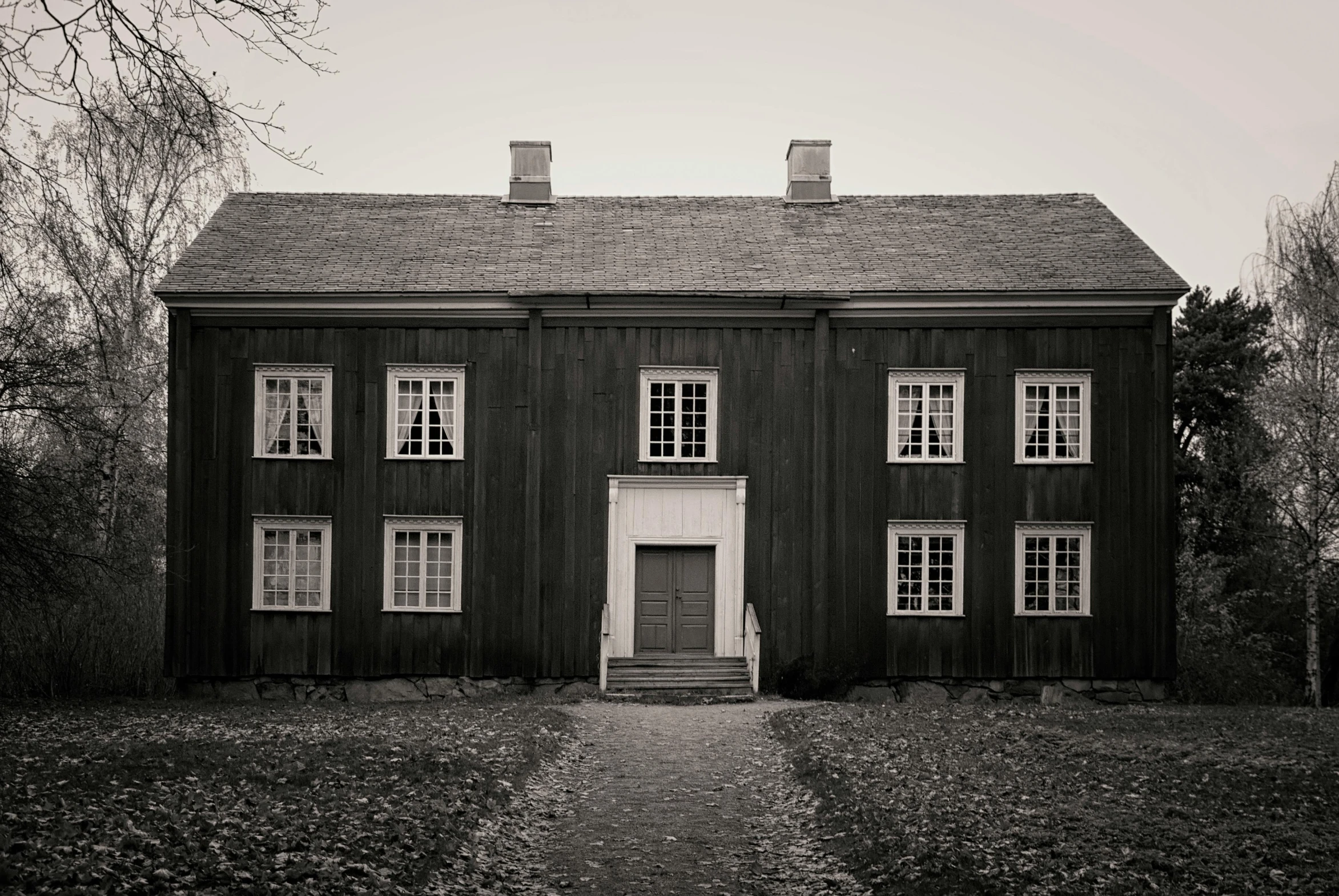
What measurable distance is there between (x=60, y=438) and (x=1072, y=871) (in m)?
24.8

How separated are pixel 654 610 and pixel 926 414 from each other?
622 cm

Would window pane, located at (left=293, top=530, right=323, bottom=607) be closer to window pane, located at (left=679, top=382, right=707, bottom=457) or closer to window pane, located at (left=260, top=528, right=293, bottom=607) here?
window pane, located at (left=260, top=528, right=293, bottom=607)

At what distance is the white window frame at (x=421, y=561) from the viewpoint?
23.1 m

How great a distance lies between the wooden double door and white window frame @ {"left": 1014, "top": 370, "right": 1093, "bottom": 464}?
238 inches

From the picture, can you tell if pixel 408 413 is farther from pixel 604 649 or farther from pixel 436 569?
pixel 604 649

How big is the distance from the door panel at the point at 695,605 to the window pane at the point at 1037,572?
5.76 meters

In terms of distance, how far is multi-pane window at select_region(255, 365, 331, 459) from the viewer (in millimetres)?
23406

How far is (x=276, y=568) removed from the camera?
2333cm

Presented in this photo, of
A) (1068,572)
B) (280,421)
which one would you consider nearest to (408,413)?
(280,421)

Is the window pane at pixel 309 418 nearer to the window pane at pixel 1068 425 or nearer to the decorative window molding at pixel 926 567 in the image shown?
the decorative window molding at pixel 926 567

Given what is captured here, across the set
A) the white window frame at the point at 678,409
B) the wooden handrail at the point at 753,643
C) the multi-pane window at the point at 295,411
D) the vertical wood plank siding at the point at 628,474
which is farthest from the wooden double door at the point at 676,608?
the multi-pane window at the point at 295,411

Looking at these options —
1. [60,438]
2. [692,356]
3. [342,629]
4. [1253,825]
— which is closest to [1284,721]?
[1253,825]

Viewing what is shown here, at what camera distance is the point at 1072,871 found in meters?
9.41

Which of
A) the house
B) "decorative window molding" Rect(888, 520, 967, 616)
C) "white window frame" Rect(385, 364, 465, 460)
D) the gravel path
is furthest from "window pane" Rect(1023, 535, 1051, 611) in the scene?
"white window frame" Rect(385, 364, 465, 460)
